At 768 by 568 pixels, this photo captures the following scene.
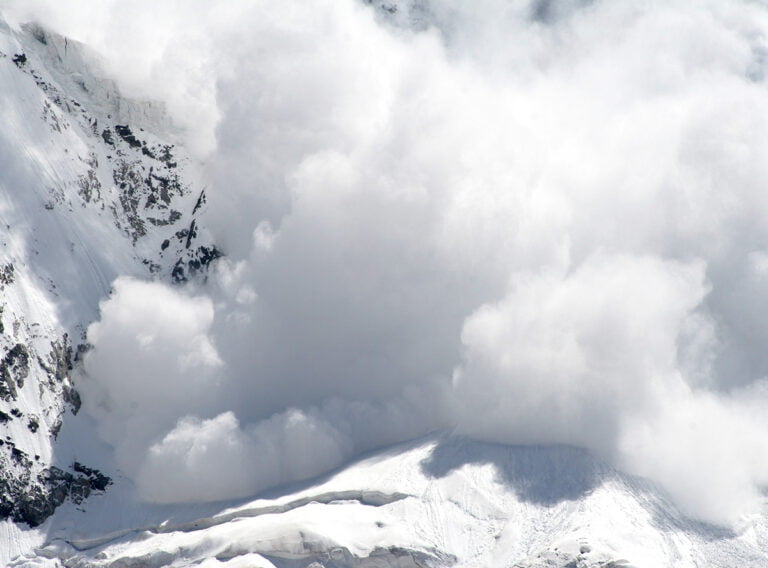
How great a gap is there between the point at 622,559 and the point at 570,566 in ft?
20.9

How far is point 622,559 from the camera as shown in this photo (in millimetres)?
198875

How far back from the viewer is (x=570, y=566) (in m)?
199
